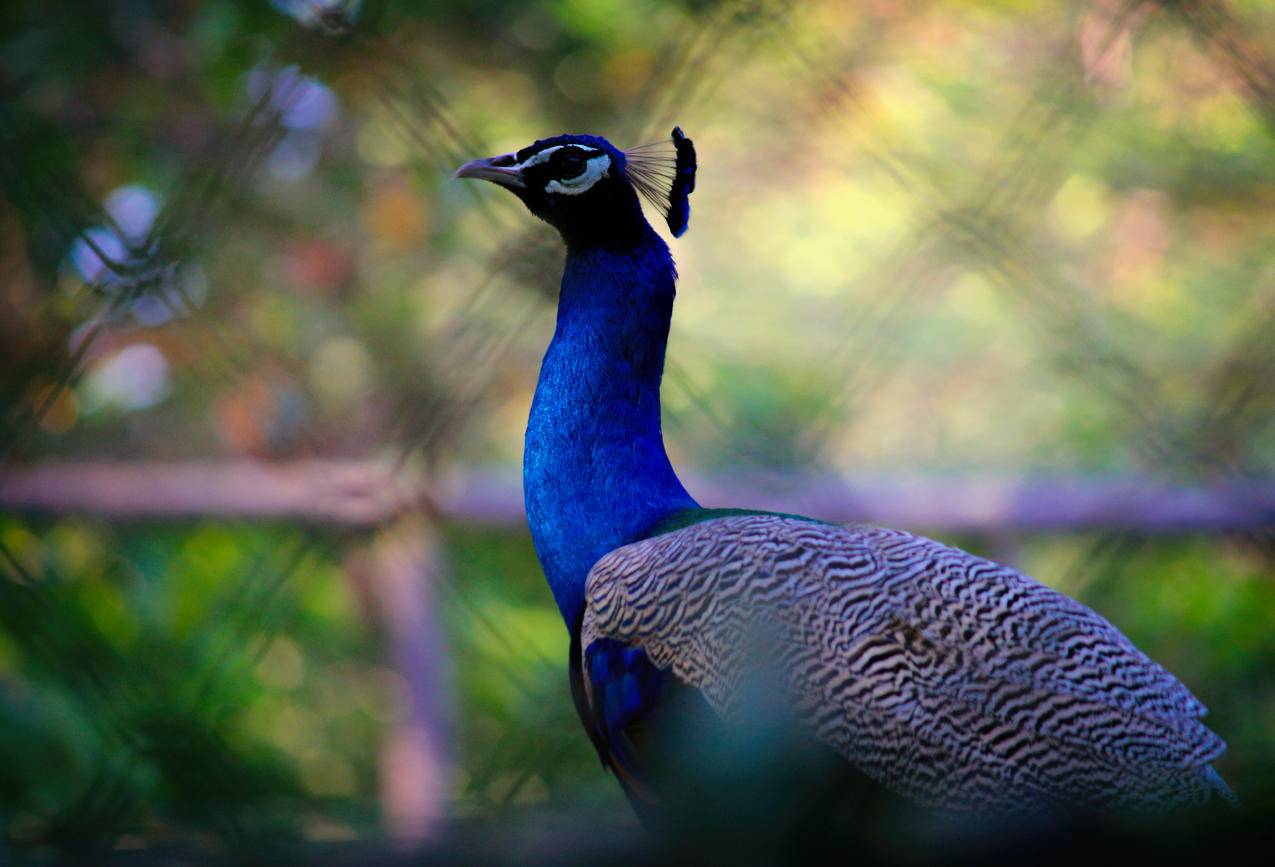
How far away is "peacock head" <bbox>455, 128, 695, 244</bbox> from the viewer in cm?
124

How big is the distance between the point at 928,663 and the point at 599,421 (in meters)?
0.43

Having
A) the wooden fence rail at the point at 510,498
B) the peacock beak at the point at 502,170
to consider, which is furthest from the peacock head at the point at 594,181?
the wooden fence rail at the point at 510,498

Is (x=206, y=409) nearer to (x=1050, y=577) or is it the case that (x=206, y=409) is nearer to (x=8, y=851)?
(x=1050, y=577)

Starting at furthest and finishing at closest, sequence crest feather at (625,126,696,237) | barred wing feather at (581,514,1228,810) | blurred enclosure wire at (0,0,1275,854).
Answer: blurred enclosure wire at (0,0,1275,854) < crest feather at (625,126,696,237) < barred wing feather at (581,514,1228,810)

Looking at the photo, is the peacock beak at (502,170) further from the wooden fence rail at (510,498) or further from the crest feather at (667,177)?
the wooden fence rail at (510,498)

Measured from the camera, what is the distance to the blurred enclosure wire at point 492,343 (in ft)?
4.66

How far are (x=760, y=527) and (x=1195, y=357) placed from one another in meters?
2.29

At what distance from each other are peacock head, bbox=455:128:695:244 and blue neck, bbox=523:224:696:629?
3 cm

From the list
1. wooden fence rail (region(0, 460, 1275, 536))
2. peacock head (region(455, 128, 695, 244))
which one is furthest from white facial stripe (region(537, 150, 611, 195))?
wooden fence rail (region(0, 460, 1275, 536))

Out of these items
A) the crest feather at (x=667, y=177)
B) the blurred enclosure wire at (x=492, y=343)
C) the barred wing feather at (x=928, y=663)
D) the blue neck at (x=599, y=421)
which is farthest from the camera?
the blurred enclosure wire at (x=492, y=343)

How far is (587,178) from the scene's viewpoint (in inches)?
48.6

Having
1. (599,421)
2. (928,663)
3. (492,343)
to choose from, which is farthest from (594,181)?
(928,663)

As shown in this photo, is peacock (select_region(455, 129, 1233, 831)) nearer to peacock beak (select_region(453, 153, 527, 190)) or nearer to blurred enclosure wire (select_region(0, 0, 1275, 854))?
peacock beak (select_region(453, 153, 527, 190))

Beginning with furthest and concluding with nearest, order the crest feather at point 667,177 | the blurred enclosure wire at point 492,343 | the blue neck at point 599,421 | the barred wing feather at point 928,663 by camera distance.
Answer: the blurred enclosure wire at point 492,343 < the crest feather at point 667,177 < the blue neck at point 599,421 < the barred wing feather at point 928,663
